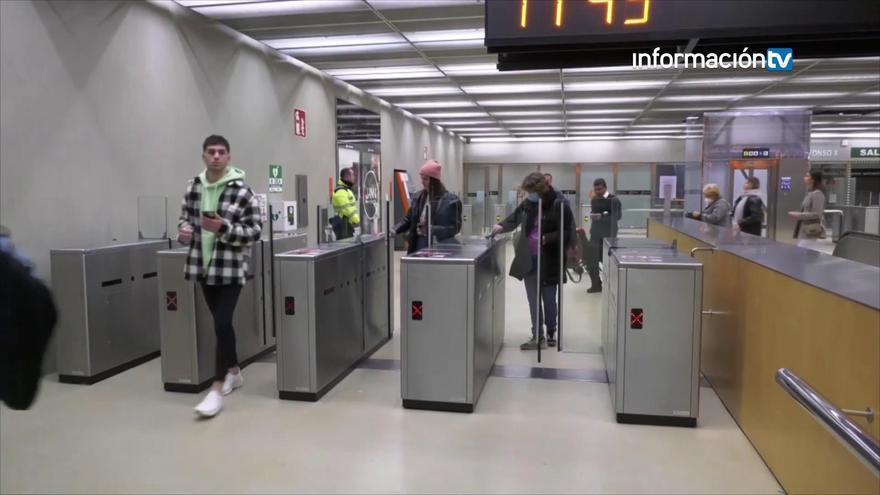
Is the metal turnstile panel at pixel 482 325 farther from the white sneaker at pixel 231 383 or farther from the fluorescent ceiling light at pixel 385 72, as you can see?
the fluorescent ceiling light at pixel 385 72

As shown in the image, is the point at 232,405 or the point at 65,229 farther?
the point at 65,229

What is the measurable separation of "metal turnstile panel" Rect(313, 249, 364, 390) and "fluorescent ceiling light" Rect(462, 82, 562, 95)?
18.9 ft

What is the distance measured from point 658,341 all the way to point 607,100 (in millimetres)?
8319

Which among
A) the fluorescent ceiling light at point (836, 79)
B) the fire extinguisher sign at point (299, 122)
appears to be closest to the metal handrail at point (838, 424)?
the fire extinguisher sign at point (299, 122)

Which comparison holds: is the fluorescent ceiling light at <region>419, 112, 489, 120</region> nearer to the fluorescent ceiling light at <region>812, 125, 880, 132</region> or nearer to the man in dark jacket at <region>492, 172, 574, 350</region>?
the man in dark jacket at <region>492, 172, 574, 350</region>

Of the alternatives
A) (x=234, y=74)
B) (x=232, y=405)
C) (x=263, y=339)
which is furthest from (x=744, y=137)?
(x=232, y=405)

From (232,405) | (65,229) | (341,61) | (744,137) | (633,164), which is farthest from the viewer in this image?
(633,164)

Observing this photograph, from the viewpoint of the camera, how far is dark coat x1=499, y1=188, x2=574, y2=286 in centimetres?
489

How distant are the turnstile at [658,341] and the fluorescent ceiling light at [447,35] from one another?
155 inches

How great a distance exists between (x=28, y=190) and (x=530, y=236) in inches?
144

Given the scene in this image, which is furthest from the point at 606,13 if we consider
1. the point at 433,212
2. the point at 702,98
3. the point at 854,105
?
the point at 854,105

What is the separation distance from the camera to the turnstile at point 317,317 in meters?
3.84

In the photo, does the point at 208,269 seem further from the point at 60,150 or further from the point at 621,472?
the point at 621,472

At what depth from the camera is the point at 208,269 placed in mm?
3535
